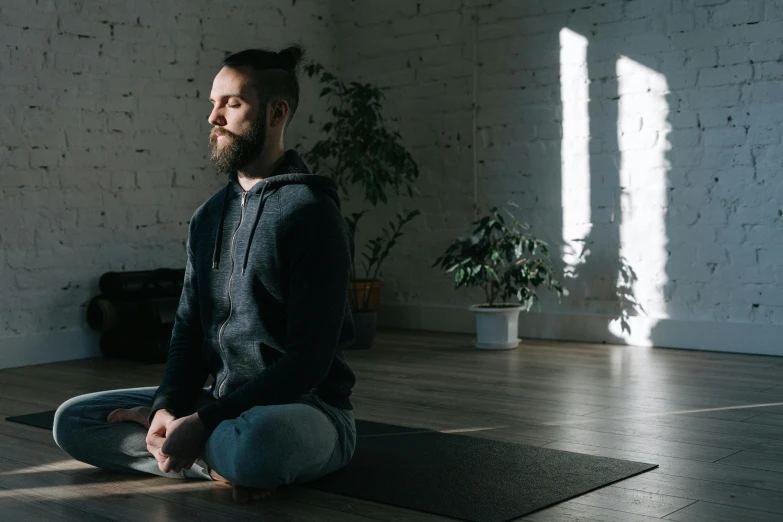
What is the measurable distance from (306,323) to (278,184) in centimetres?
41

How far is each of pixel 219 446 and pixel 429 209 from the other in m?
4.11

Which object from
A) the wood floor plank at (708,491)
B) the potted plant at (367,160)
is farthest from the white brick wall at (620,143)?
the wood floor plank at (708,491)

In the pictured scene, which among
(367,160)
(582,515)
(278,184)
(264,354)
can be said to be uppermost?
(367,160)

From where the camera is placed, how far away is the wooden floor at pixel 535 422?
2.54 m

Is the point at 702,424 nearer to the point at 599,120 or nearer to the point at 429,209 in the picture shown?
the point at 599,120

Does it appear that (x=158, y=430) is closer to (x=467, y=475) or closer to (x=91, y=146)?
(x=467, y=475)

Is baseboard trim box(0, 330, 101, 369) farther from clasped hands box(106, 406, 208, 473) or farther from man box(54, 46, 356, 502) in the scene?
clasped hands box(106, 406, 208, 473)

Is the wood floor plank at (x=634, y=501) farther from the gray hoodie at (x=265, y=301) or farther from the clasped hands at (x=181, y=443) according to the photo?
the clasped hands at (x=181, y=443)

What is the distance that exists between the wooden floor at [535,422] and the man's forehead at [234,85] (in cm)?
105

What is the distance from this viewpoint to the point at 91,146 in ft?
18.5

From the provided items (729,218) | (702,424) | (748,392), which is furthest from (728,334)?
(702,424)

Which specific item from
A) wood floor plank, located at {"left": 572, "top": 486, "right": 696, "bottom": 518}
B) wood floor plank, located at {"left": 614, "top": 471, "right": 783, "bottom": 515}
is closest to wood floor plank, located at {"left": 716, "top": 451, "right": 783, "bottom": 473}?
wood floor plank, located at {"left": 614, "top": 471, "right": 783, "bottom": 515}

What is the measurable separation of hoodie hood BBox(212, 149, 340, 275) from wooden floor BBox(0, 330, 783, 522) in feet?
2.20

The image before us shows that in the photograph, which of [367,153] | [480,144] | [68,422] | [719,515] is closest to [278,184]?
[68,422]
